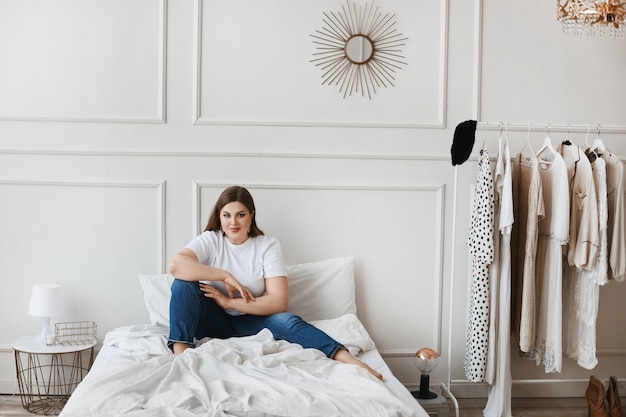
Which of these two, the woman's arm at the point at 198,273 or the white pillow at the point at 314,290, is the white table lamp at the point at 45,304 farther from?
the woman's arm at the point at 198,273

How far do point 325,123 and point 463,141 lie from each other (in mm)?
718

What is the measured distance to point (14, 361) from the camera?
3736 millimetres

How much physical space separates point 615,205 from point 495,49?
99 cm

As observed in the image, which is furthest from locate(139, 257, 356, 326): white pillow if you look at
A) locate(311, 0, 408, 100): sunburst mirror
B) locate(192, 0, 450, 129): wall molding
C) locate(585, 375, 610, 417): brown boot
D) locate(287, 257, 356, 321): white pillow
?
locate(585, 375, 610, 417): brown boot

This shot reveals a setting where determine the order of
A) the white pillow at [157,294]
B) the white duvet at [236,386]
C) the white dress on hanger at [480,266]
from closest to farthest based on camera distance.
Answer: the white duvet at [236,386]
the white dress on hanger at [480,266]
the white pillow at [157,294]

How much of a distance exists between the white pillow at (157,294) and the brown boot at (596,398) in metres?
2.14

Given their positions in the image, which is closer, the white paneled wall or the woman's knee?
the woman's knee

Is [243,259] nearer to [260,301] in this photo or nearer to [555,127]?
[260,301]

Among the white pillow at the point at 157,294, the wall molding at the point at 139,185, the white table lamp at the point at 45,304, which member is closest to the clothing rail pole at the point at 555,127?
the wall molding at the point at 139,185

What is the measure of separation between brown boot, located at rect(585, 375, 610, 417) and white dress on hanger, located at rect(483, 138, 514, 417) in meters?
0.44

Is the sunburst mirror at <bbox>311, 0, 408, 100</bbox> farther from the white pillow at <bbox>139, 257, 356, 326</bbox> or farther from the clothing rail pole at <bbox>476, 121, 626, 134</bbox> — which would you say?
the white pillow at <bbox>139, 257, 356, 326</bbox>

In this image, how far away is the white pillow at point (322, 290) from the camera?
11.9 ft

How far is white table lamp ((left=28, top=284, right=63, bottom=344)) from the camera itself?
3.47 meters

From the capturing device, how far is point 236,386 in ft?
8.21
